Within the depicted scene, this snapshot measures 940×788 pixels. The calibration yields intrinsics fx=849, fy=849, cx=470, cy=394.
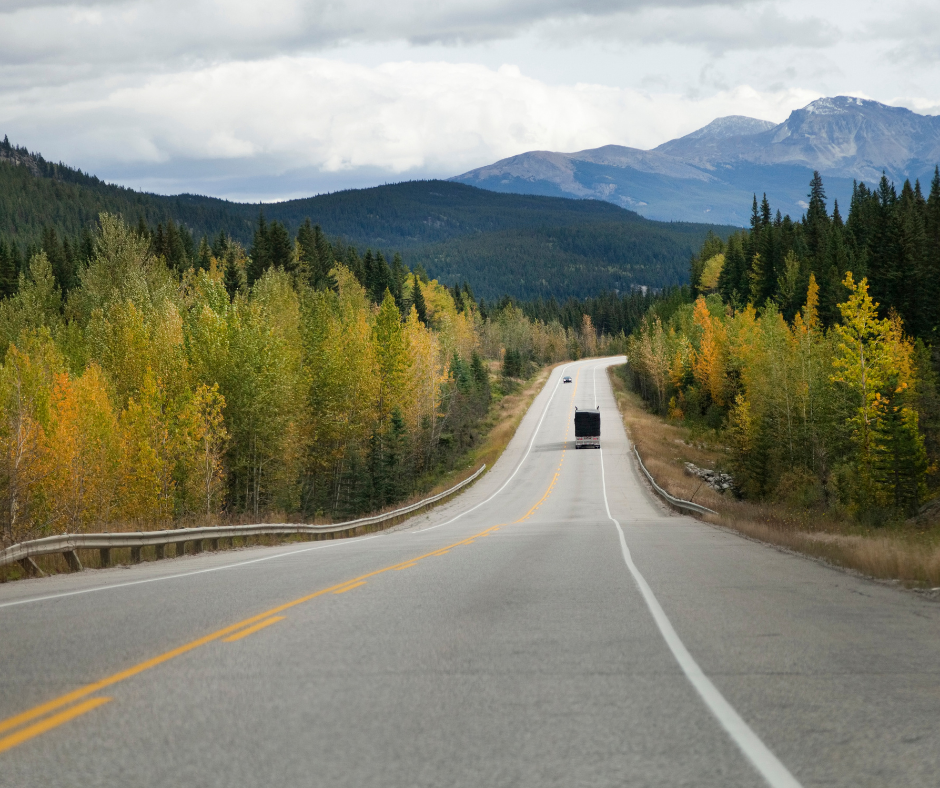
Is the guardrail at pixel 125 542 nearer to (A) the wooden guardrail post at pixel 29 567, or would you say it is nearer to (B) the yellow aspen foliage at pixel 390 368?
(A) the wooden guardrail post at pixel 29 567

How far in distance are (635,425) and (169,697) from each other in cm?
7674

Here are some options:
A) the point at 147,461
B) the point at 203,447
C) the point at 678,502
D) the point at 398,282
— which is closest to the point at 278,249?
the point at 398,282

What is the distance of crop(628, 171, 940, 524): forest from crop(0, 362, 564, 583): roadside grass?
1779 cm

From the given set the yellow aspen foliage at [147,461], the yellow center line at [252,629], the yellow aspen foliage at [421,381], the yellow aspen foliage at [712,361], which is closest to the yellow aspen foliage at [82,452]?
the yellow aspen foliage at [147,461]

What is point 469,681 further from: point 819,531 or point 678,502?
point 678,502

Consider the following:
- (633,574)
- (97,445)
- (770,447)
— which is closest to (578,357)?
(770,447)

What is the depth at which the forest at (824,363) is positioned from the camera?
1661 inches

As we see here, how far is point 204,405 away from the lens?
124ft

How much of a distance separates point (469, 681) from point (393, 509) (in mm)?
33286

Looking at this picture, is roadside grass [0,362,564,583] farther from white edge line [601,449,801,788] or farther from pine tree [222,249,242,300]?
pine tree [222,249,242,300]

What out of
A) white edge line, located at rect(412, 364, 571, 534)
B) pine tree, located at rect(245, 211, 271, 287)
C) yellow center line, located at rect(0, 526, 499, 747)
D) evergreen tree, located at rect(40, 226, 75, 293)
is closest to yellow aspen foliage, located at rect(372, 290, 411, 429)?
white edge line, located at rect(412, 364, 571, 534)

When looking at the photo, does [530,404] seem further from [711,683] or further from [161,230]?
[711,683]

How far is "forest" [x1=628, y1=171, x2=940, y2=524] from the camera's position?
138 feet

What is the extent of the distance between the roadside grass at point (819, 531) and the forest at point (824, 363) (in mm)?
3841
